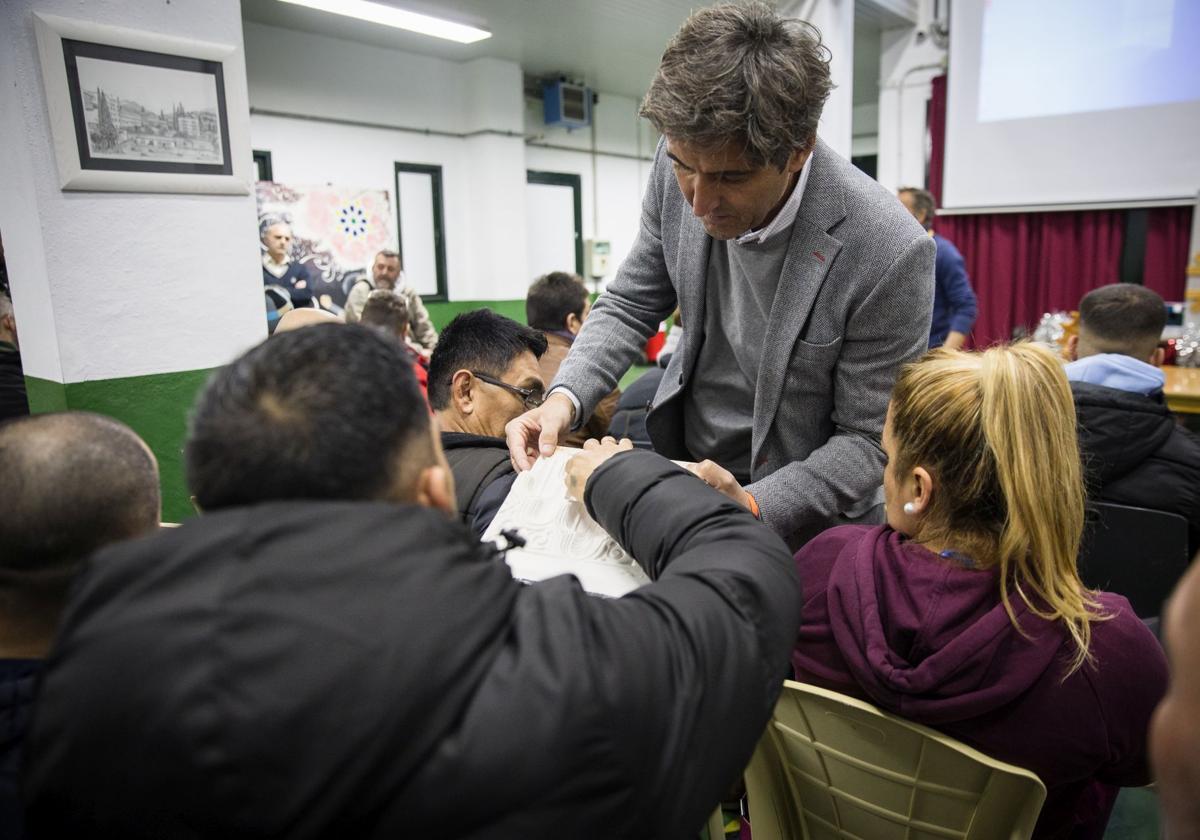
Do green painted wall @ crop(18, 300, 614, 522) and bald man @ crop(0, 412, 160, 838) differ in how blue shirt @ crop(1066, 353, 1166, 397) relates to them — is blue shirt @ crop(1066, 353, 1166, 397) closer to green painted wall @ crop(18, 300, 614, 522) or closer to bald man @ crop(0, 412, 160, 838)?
bald man @ crop(0, 412, 160, 838)

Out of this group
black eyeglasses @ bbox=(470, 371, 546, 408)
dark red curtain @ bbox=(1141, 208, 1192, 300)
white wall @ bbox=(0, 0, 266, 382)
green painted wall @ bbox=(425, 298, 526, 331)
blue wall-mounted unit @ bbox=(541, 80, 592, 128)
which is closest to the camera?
black eyeglasses @ bbox=(470, 371, 546, 408)

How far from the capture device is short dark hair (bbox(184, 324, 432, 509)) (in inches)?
23.2

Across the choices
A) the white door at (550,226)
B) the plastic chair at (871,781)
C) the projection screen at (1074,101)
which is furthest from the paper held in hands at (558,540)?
the white door at (550,226)

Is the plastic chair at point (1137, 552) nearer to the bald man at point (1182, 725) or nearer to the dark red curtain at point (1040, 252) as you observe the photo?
the bald man at point (1182, 725)

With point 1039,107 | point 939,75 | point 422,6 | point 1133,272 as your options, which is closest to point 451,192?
point 422,6

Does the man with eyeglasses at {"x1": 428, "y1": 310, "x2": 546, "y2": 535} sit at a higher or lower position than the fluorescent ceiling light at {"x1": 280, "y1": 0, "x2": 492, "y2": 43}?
lower

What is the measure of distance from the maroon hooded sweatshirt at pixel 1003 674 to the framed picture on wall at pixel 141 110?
2.54 metres

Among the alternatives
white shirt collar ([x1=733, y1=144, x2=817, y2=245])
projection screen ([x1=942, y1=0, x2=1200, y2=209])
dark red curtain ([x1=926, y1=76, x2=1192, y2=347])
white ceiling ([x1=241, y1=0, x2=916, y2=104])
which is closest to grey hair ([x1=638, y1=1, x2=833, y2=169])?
white shirt collar ([x1=733, y1=144, x2=817, y2=245])

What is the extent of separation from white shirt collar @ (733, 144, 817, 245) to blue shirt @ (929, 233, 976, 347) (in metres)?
3.23

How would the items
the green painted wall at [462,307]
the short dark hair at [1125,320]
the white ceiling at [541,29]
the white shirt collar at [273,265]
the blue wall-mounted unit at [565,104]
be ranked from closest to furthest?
the short dark hair at [1125,320] < the white ceiling at [541,29] < the white shirt collar at [273,265] < the green painted wall at [462,307] < the blue wall-mounted unit at [565,104]

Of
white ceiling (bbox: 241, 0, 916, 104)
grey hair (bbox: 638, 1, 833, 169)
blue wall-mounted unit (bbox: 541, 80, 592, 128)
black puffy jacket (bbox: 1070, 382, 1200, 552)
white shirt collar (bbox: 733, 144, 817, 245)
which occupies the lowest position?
black puffy jacket (bbox: 1070, 382, 1200, 552)

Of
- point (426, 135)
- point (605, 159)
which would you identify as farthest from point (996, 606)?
point (605, 159)

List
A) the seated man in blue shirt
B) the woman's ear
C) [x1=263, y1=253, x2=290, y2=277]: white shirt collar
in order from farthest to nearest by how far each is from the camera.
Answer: [x1=263, y1=253, x2=290, y2=277]: white shirt collar → the seated man in blue shirt → the woman's ear

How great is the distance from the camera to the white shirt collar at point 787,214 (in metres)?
1.35
